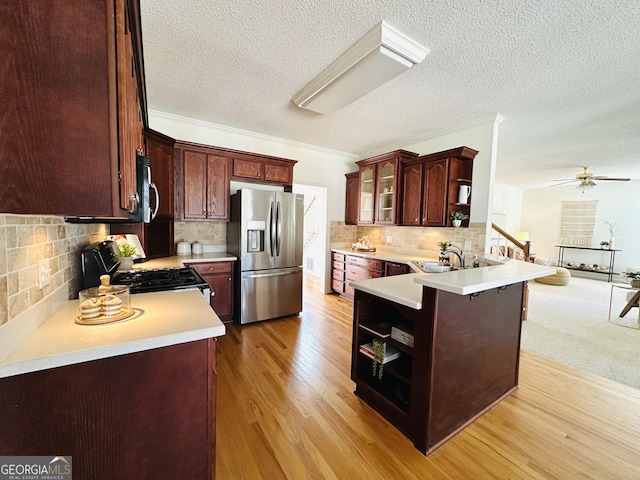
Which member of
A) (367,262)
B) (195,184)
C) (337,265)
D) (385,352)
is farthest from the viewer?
(337,265)

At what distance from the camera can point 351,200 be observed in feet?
16.5

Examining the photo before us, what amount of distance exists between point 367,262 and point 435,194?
146 centimetres

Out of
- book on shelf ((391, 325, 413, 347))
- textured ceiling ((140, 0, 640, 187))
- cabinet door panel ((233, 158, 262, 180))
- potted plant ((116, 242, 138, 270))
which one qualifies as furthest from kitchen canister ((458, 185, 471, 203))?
potted plant ((116, 242, 138, 270))

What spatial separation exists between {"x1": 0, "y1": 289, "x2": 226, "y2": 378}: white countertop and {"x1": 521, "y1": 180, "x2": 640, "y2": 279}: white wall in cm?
1030

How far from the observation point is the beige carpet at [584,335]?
264 centimetres

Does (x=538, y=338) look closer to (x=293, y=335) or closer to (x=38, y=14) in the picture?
(x=293, y=335)

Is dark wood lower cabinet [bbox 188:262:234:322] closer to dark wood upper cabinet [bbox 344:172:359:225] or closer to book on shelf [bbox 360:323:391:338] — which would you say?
book on shelf [bbox 360:323:391:338]

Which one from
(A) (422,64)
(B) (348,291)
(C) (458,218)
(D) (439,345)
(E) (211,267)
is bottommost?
(B) (348,291)

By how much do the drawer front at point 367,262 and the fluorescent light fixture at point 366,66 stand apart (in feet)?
7.74

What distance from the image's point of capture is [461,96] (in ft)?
8.98

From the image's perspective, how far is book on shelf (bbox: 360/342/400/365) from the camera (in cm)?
189

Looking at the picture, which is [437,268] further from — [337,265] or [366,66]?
[337,265]

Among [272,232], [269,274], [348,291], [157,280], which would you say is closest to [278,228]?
[272,232]

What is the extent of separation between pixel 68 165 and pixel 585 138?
5.82 m
